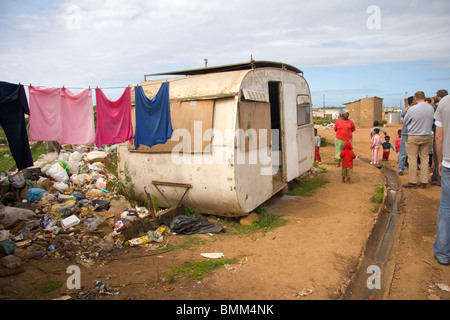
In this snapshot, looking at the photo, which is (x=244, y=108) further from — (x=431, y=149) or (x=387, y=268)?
(x=431, y=149)

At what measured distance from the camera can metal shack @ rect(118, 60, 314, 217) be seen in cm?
539

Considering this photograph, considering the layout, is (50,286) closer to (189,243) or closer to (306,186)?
(189,243)

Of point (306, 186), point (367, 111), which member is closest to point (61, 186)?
point (306, 186)

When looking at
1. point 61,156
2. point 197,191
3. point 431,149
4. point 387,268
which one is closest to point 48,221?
point 197,191

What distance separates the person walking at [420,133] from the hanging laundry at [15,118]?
8.09 meters

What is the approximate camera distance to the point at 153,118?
5.86m

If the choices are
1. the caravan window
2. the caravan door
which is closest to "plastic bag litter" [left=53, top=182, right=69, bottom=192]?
the caravan door

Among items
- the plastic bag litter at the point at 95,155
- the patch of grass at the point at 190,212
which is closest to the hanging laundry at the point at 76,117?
the patch of grass at the point at 190,212

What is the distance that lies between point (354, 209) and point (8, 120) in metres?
6.71

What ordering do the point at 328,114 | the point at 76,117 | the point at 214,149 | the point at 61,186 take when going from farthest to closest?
the point at 328,114, the point at 61,186, the point at 76,117, the point at 214,149

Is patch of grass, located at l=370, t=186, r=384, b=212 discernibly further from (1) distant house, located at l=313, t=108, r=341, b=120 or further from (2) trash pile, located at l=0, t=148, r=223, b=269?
(1) distant house, located at l=313, t=108, r=341, b=120

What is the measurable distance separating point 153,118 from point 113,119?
862 mm

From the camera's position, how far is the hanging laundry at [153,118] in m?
5.73

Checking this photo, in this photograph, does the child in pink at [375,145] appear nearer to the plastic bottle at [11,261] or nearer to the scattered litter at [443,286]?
the scattered litter at [443,286]
